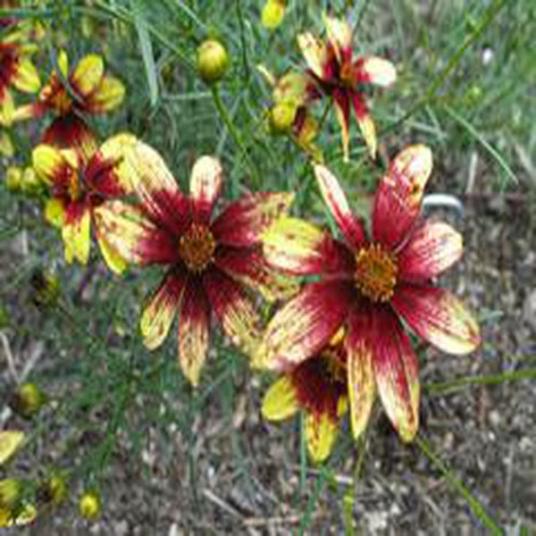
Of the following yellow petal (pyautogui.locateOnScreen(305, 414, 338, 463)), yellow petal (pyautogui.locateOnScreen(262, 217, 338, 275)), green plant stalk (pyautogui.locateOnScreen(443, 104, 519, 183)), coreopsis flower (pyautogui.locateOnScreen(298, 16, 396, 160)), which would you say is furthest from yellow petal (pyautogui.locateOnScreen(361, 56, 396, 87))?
yellow petal (pyautogui.locateOnScreen(305, 414, 338, 463))

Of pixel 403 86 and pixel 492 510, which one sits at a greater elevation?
pixel 403 86

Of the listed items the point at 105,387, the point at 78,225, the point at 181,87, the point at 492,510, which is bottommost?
the point at 492,510

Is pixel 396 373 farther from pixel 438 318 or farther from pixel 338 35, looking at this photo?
pixel 338 35

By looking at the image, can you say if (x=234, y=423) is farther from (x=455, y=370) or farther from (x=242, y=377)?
(x=455, y=370)

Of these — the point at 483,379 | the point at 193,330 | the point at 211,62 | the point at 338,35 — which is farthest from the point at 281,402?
the point at 338,35

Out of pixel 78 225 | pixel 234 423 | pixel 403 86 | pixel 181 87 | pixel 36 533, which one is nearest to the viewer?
pixel 78 225

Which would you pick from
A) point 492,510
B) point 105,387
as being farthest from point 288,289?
point 492,510
